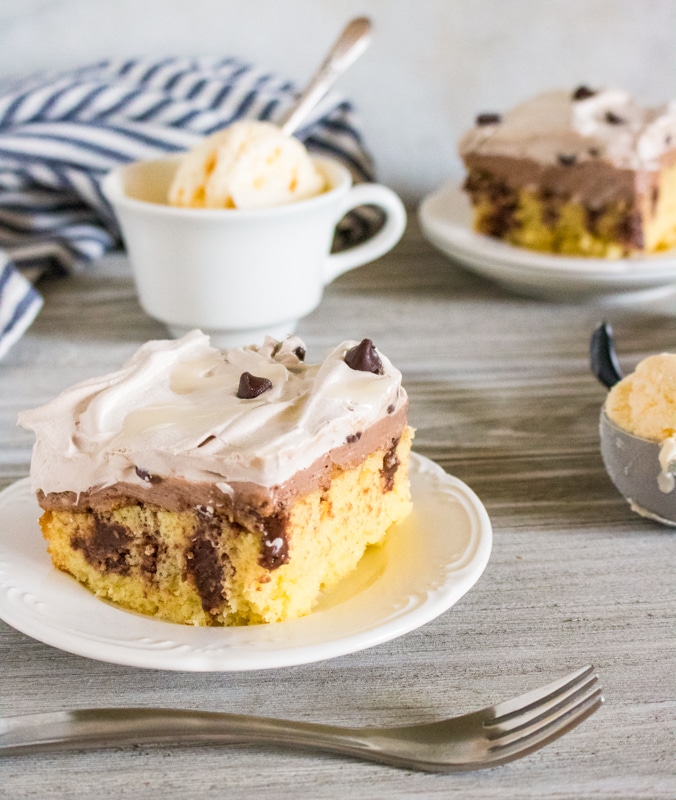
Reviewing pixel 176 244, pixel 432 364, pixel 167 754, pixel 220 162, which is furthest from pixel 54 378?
pixel 167 754

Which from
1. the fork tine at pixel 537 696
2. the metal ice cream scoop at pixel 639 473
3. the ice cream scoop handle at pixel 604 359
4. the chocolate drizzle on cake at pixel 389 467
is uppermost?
the chocolate drizzle on cake at pixel 389 467

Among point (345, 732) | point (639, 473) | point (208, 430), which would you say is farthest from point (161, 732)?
point (639, 473)

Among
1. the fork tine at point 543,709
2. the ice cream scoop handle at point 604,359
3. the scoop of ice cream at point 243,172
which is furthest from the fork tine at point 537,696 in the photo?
the scoop of ice cream at point 243,172

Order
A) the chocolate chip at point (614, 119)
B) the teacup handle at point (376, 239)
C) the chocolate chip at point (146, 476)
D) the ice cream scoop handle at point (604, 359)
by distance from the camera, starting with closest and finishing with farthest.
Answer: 1. the chocolate chip at point (146, 476)
2. the ice cream scoop handle at point (604, 359)
3. the teacup handle at point (376, 239)
4. the chocolate chip at point (614, 119)

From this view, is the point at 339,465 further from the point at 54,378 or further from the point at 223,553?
the point at 54,378

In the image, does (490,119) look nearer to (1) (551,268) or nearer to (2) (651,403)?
(1) (551,268)

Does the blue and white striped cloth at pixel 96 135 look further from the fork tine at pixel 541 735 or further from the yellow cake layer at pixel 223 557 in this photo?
the fork tine at pixel 541 735
